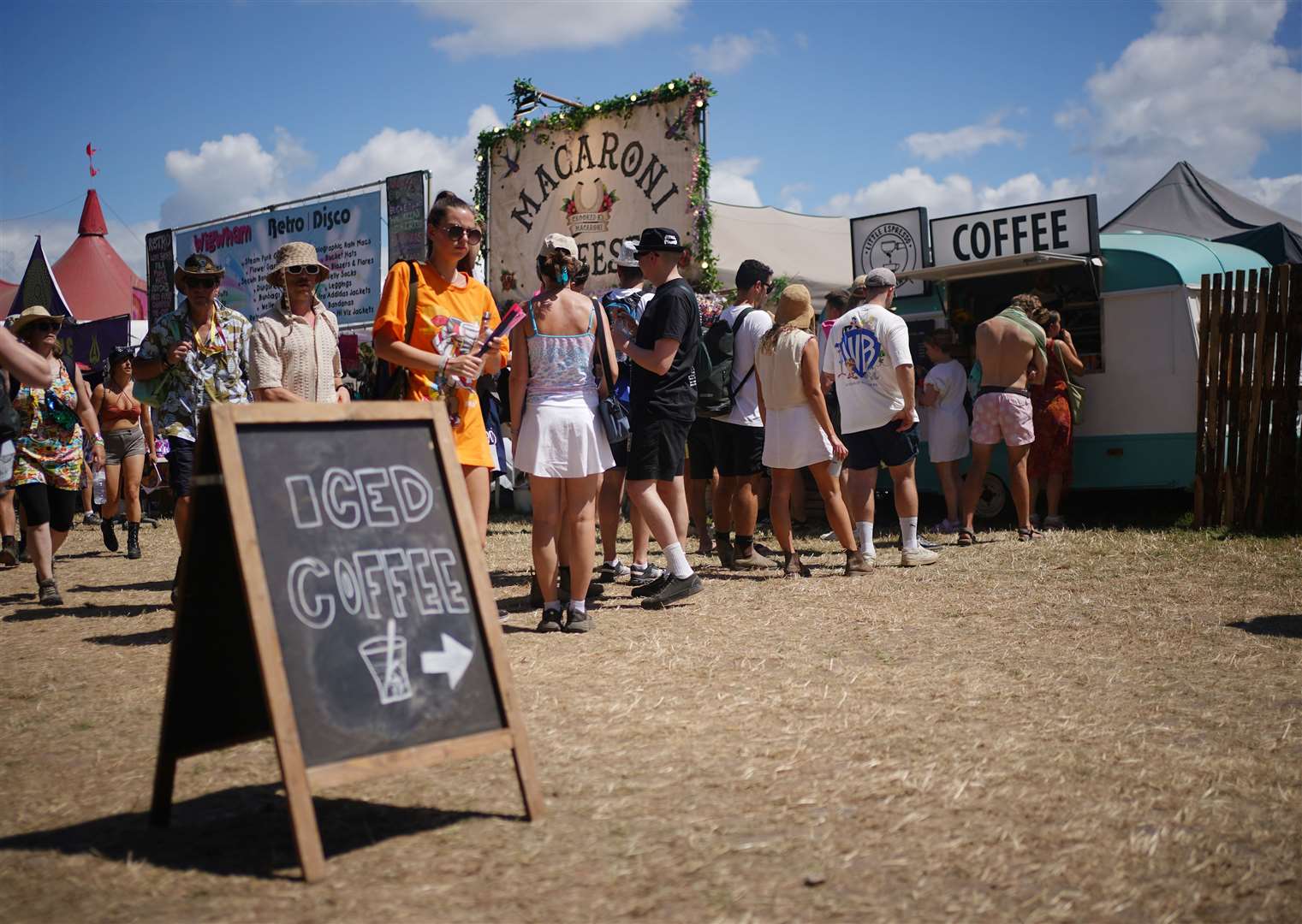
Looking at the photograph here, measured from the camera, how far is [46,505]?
8008 millimetres

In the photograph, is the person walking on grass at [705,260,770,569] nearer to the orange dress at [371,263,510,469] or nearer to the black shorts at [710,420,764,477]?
the black shorts at [710,420,764,477]

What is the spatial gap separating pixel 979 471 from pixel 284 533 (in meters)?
7.81

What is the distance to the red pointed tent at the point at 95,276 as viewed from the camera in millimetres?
30609

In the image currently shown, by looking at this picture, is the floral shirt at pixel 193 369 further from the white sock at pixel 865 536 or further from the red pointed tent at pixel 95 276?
the red pointed tent at pixel 95 276

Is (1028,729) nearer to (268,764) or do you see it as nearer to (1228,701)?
(1228,701)

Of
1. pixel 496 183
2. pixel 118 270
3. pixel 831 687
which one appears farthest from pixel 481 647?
pixel 118 270

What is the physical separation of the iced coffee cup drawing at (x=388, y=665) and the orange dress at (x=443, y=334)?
2.23m

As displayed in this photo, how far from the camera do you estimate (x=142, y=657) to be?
5723 millimetres

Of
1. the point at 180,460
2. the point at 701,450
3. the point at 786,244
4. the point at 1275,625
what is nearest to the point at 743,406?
the point at 701,450

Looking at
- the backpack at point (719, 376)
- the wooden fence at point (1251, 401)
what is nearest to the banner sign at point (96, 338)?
the backpack at point (719, 376)

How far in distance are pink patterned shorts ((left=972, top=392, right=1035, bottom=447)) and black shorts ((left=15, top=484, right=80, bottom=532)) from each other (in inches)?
282

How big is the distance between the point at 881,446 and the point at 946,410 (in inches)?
100.0

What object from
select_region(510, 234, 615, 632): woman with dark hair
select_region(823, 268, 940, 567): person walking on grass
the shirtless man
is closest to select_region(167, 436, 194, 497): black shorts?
select_region(510, 234, 615, 632): woman with dark hair

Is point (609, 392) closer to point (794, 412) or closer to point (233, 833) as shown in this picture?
point (794, 412)
